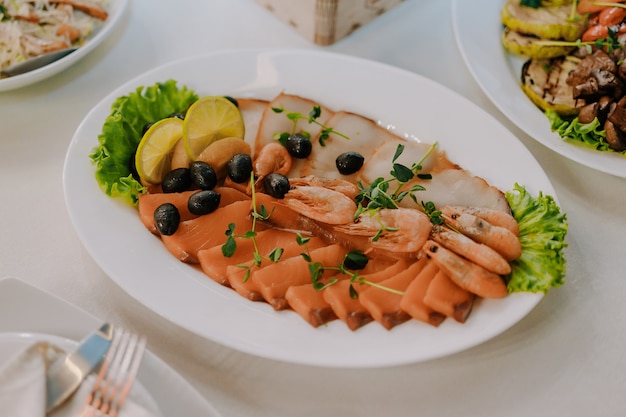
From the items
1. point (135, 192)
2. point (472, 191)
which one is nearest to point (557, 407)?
point (472, 191)

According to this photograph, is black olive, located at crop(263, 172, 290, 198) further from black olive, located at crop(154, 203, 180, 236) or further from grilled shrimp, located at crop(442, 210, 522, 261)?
grilled shrimp, located at crop(442, 210, 522, 261)

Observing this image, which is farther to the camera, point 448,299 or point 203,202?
point 203,202

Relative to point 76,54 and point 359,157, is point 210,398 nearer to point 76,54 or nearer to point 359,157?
point 359,157

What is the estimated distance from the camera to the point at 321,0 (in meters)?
2.37

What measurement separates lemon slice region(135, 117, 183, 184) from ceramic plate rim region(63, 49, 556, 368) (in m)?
0.15

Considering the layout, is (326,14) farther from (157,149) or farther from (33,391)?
(33,391)

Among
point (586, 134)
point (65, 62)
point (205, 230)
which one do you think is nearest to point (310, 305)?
point (205, 230)

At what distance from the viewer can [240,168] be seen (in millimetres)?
1905

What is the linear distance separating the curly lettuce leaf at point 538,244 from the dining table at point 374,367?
6.4 inches

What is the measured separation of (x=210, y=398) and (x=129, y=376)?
34 centimetres

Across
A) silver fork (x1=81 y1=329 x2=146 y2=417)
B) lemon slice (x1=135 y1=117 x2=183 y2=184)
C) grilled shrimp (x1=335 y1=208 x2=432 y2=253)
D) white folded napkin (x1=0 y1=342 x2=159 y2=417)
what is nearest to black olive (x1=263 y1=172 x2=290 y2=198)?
grilled shrimp (x1=335 y1=208 x2=432 y2=253)

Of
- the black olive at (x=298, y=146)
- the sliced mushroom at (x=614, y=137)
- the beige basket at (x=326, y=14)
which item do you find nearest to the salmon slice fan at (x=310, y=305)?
the black olive at (x=298, y=146)

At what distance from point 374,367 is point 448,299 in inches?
10.4

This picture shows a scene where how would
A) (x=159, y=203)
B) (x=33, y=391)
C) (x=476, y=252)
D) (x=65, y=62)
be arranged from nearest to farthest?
(x=33, y=391), (x=476, y=252), (x=159, y=203), (x=65, y=62)
